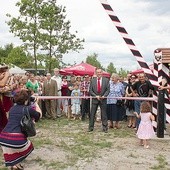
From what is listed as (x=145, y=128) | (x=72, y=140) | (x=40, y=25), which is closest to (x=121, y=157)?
(x=145, y=128)

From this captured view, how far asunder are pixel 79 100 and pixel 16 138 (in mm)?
7840

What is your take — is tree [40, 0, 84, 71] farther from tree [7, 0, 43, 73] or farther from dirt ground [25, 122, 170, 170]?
dirt ground [25, 122, 170, 170]

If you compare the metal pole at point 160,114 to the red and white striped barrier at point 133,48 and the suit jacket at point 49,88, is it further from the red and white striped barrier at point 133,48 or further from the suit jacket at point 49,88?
the suit jacket at point 49,88

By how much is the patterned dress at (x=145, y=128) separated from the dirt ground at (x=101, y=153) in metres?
0.25

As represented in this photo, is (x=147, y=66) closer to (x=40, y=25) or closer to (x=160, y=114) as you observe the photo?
(x=160, y=114)

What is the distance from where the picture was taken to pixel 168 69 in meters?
10.2

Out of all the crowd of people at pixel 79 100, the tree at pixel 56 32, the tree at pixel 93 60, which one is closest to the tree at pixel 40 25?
the tree at pixel 56 32

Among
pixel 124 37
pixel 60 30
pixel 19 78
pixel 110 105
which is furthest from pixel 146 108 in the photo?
pixel 60 30

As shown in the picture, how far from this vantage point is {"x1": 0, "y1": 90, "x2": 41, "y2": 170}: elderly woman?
598 centimetres

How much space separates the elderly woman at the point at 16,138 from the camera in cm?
598

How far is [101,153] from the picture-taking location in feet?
24.3

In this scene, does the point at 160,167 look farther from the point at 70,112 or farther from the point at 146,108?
the point at 70,112

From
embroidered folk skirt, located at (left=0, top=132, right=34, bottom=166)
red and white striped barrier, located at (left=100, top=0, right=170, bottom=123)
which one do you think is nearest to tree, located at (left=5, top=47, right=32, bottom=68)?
red and white striped barrier, located at (left=100, top=0, right=170, bottom=123)

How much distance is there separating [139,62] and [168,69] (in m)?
2.01
